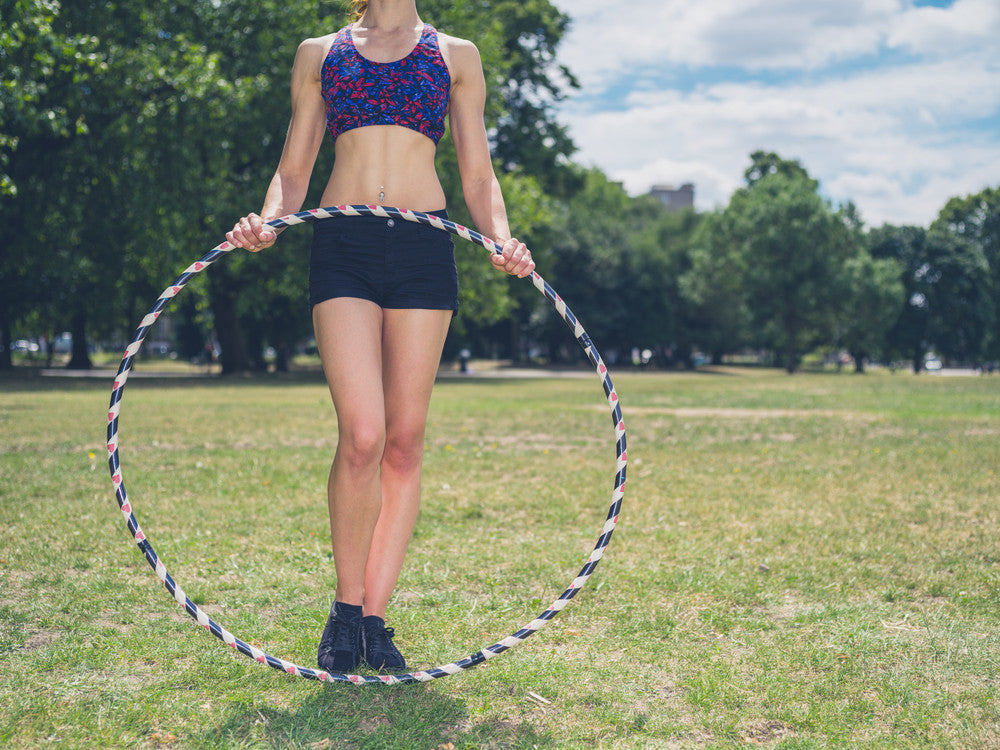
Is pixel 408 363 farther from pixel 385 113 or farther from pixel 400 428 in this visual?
pixel 385 113

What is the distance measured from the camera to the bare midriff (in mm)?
3941

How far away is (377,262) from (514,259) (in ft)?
1.90

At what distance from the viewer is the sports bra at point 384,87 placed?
3.88 meters

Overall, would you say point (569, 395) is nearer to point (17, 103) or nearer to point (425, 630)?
point (17, 103)

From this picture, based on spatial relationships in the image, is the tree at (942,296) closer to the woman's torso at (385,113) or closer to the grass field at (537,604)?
the grass field at (537,604)

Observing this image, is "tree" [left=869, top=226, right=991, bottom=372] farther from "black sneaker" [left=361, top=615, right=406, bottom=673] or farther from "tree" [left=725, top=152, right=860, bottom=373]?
"black sneaker" [left=361, top=615, right=406, bottom=673]

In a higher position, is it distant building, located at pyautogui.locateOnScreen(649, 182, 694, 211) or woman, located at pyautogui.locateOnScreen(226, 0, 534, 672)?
distant building, located at pyautogui.locateOnScreen(649, 182, 694, 211)

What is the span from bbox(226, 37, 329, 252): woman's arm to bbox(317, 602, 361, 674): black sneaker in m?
1.63

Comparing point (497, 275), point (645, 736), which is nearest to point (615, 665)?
point (645, 736)

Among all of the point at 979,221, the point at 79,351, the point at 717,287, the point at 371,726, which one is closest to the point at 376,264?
the point at 371,726

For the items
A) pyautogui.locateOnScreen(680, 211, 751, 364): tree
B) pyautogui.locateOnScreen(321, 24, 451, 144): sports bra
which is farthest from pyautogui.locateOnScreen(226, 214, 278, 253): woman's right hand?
pyautogui.locateOnScreen(680, 211, 751, 364): tree

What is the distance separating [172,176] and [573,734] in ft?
91.0

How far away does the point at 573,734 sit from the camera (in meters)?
3.30

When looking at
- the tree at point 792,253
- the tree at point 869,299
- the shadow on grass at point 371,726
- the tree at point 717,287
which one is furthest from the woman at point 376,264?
the tree at point 869,299
